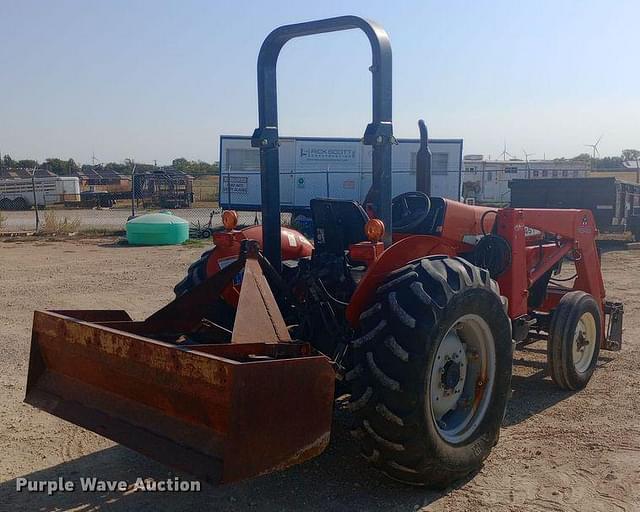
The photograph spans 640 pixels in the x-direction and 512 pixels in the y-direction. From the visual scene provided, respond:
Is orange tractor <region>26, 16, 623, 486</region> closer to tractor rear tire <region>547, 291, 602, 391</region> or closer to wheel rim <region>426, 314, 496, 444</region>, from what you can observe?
wheel rim <region>426, 314, 496, 444</region>

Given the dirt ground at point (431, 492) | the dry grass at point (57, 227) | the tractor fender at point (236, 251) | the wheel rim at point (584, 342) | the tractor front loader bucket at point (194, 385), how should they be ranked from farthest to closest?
the dry grass at point (57, 227) < the wheel rim at point (584, 342) < the tractor fender at point (236, 251) < the dirt ground at point (431, 492) < the tractor front loader bucket at point (194, 385)

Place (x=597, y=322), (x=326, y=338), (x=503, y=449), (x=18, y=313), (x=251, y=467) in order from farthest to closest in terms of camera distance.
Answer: (x=18, y=313) < (x=597, y=322) < (x=503, y=449) < (x=326, y=338) < (x=251, y=467)

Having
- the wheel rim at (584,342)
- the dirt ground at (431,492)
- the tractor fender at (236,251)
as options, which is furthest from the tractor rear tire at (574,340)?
the tractor fender at (236,251)

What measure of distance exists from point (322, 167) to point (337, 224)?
18.1m

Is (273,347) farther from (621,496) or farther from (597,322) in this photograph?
(597,322)

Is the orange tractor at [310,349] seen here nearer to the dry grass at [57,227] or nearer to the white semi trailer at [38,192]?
the dry grass at [57,227]

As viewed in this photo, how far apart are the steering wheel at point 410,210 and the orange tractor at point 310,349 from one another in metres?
0.01

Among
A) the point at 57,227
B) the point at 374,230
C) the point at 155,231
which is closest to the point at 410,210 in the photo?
the point at 374,230

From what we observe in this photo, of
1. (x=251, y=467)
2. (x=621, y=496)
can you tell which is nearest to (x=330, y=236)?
(x=251, y=467)

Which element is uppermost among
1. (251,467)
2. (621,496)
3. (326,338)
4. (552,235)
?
(552,235)

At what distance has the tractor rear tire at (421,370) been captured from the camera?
366 centimetres

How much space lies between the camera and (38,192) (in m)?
35.2

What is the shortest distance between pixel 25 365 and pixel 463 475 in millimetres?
4309

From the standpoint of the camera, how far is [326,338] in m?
4.40
